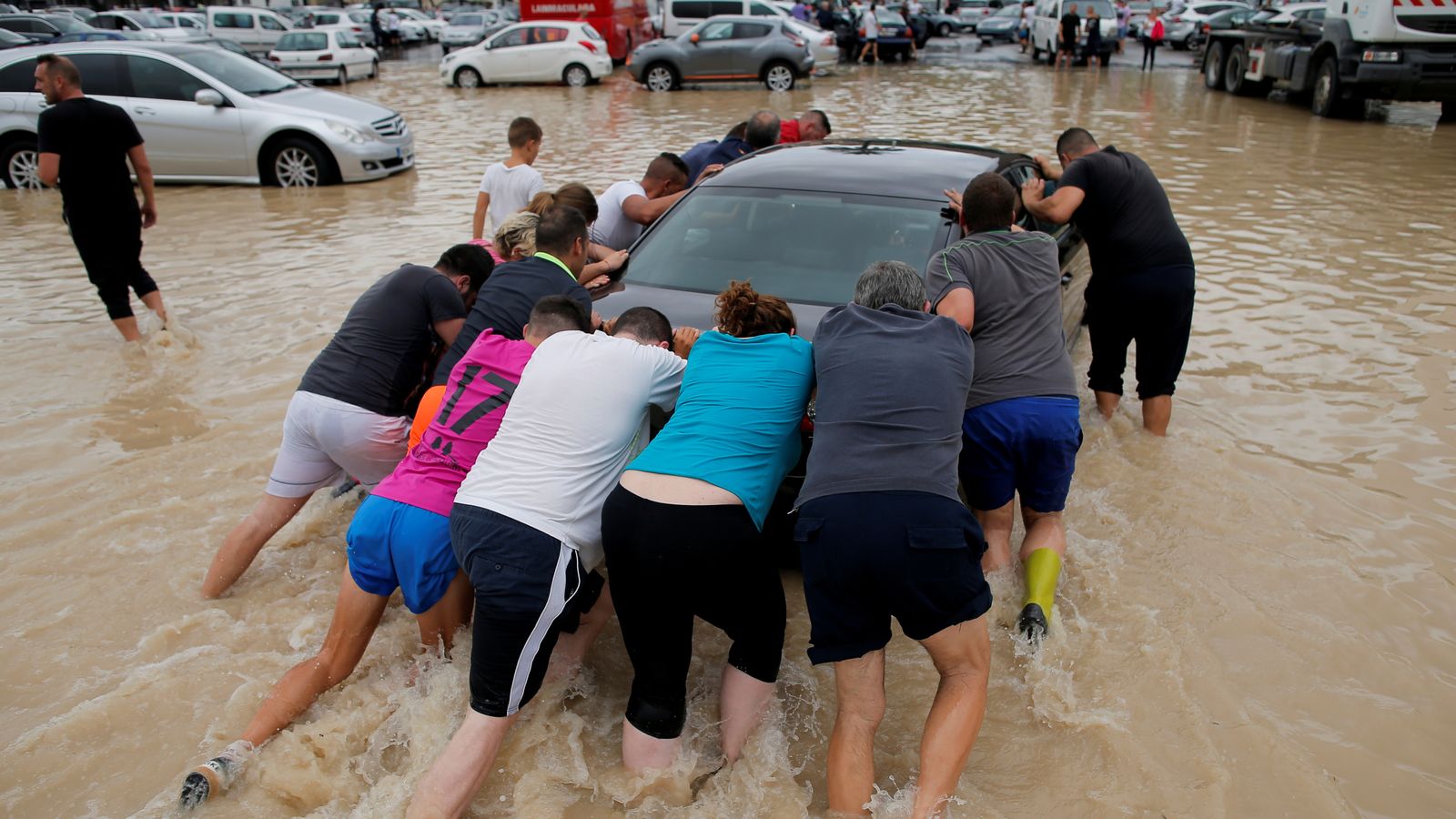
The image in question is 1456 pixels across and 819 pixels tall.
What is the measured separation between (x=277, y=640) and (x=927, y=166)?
363cm

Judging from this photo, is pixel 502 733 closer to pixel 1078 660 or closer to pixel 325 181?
pixel 1078 660

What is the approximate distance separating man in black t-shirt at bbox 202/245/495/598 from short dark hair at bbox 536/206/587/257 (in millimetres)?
421

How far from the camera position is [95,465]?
5281 mm

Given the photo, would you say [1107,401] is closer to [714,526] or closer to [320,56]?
[714,526]

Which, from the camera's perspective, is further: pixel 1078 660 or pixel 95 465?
pixel 95 465

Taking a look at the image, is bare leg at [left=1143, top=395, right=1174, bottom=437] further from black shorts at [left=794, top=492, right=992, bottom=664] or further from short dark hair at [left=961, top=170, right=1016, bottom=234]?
black shorts at [left=794, top=492, right=992, bottom=664]

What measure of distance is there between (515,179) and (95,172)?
267cm

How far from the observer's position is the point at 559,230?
3982 millimetres

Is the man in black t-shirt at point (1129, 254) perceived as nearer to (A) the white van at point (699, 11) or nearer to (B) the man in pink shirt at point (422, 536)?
(B) the man in pink shirt at point (422, 536)

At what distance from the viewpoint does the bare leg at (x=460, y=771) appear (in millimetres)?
2848

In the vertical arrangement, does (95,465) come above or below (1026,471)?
below

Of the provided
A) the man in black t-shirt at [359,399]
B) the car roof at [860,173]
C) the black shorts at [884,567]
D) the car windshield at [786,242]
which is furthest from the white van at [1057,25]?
the black shorts at [884,567]

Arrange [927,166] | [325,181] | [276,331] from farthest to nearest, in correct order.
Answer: [325,181] → [276,331] → [927,166]

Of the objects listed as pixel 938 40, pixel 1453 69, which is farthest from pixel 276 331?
pixel 938 40
